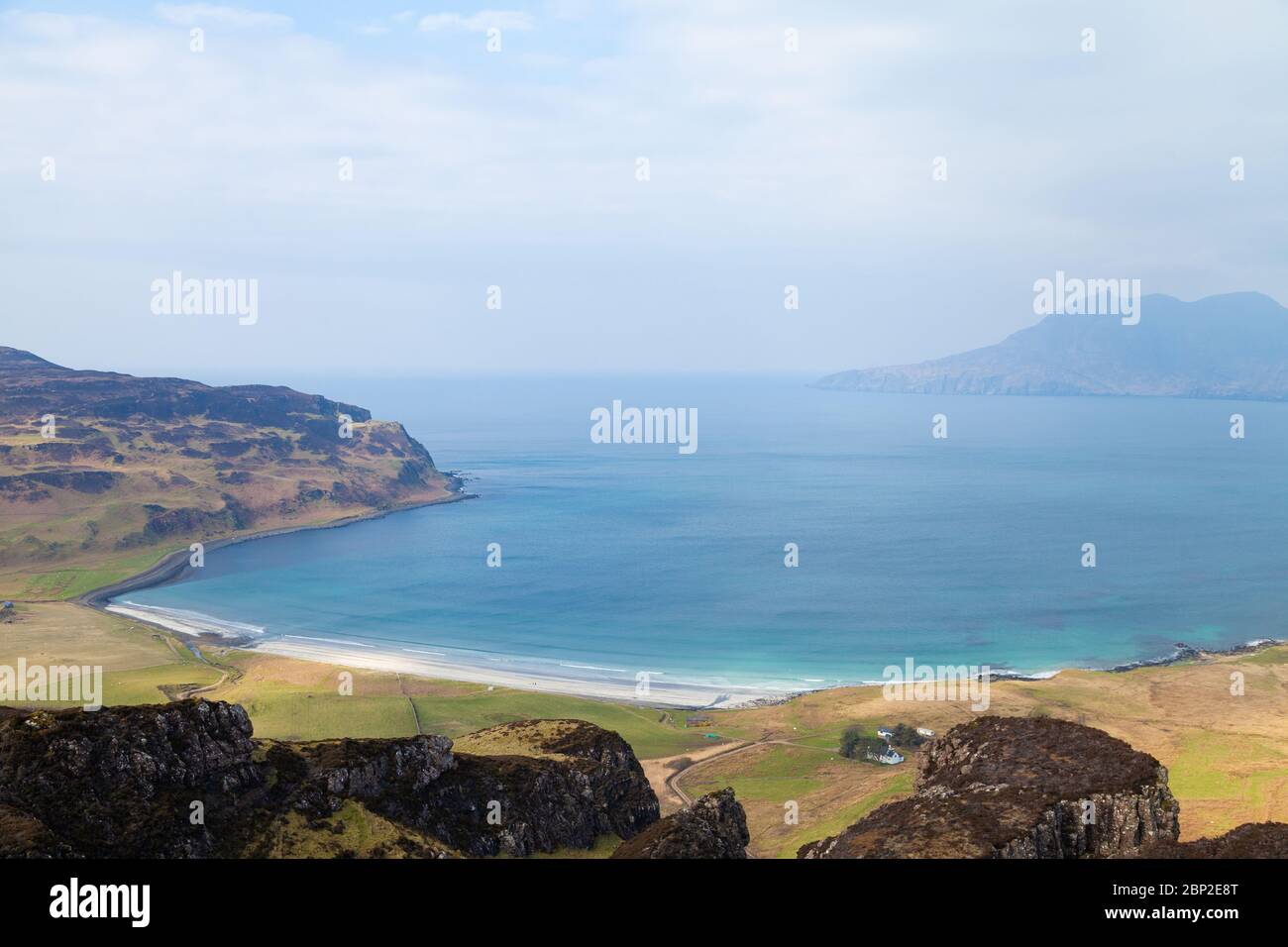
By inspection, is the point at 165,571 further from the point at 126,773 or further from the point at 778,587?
the point at 126,773

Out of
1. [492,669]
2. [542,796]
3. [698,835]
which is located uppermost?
[698,835]

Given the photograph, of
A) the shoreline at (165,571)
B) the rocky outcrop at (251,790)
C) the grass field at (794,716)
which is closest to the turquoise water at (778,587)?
the shoreline at (165,571)

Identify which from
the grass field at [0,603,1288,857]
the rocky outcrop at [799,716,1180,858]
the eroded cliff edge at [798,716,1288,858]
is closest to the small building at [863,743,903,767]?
the grass field at [0,603,1288,857]

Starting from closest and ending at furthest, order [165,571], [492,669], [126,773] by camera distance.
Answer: [126,773], [492,669], [165,571]

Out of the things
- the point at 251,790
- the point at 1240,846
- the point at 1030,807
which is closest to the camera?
the point at 1240,846

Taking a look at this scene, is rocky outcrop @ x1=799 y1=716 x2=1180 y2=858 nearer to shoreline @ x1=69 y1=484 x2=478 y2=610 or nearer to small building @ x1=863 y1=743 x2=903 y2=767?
small building @ x1=863 y1=743 x2=903 y2=767

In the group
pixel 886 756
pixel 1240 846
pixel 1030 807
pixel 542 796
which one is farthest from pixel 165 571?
pixel 1240 846

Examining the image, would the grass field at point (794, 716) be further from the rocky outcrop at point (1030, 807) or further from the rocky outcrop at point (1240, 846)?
the rocky outcrop at point (1240, 846)
